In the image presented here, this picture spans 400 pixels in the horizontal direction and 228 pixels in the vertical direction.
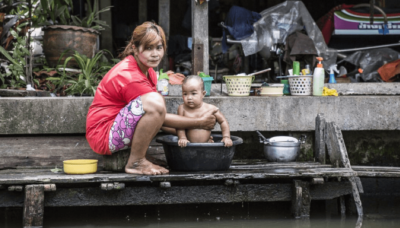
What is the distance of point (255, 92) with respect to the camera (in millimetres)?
4871

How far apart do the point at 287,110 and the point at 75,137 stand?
1.97 m

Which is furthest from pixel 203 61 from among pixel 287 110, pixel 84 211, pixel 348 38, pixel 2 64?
pixel 348 38

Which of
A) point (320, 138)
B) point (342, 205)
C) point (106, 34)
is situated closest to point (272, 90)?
point (320, 138)

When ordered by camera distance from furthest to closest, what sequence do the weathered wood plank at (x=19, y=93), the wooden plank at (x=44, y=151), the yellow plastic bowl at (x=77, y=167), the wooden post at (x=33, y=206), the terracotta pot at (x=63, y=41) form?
the terracotta pot at (x=63, y=41) → the weathered wood plank at (x=19, y=93) → the wooden plank at (x=44, y=151) → the yellow plastic bowl at (x=77, y=167) → the wooden post at (x=33, y=206)

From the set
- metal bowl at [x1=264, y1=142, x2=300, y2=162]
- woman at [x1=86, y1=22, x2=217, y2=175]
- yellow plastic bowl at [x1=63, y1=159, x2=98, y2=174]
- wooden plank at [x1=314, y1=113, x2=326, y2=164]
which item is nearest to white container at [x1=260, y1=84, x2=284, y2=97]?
wooden plank at [x1=314, y1=113, x2=326, y2=164]

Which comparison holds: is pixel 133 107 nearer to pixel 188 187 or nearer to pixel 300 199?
pixel 188 187

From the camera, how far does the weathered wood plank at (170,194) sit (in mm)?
3438

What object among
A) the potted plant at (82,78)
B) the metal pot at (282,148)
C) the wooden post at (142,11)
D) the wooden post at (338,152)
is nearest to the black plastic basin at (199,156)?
the metal pot at (282,148)

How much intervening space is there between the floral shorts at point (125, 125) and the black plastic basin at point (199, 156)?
0.32m

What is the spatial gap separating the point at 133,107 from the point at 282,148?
1.51m

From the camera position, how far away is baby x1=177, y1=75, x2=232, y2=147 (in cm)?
377

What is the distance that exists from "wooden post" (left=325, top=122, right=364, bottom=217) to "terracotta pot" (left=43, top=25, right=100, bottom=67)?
325 cm

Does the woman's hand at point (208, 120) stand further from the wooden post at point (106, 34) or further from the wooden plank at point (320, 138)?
the wooden post at point (106, 34)

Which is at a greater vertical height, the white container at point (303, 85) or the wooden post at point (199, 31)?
the wooden post at point (199, 31)
